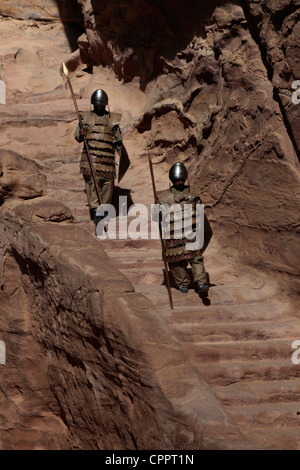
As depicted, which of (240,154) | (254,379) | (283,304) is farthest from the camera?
(240,154)

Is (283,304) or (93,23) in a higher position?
(93,23)

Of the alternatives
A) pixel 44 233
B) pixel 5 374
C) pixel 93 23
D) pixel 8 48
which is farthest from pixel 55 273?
pixel 8 48

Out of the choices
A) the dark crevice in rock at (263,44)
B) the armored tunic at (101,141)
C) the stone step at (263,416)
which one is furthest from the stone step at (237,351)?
the armored tunic at (101,141)

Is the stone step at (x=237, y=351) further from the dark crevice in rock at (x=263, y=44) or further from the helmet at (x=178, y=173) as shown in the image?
the dark crevice in rock at (x=263, y=44)

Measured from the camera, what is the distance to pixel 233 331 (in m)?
5.45

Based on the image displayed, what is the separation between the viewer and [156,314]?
4625 mm

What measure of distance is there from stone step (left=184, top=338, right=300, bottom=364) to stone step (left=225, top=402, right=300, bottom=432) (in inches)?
21.6

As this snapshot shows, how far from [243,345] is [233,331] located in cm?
20

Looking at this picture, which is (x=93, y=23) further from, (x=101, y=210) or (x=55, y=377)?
(x=55, y=377)

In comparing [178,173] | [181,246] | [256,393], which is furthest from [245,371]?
[178,173]

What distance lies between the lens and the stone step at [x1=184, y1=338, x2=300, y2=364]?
5.19m

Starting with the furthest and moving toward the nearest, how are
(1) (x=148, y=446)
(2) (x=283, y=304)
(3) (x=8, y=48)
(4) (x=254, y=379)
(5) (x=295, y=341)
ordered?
(3) (x=8, y=48), (2) (x=283, y=304), (5) (x=295, y=341), (4) (x=254, y=379), (1) (x=148, y=446)

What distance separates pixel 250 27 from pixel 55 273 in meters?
4.27

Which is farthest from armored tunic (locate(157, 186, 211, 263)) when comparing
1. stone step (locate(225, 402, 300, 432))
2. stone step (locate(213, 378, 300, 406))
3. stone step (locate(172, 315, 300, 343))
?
stone step (locate(225, 402, 300, 432))
